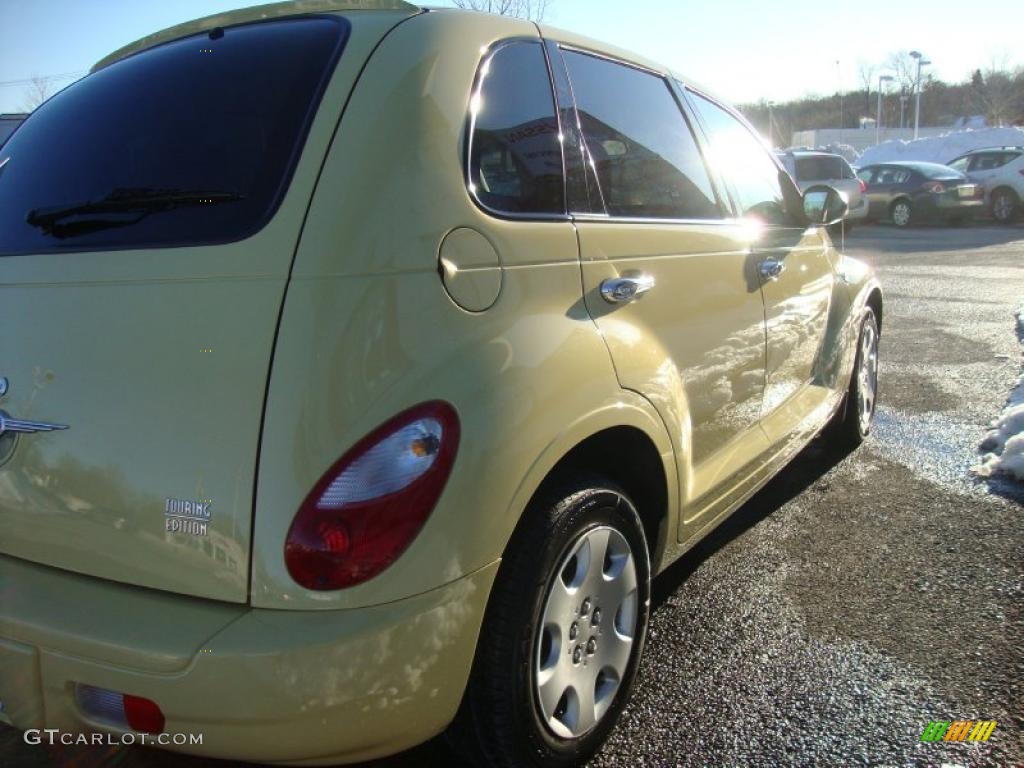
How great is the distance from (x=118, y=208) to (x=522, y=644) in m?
1.34

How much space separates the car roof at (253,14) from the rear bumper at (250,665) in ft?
4.70

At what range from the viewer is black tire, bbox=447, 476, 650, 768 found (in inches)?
73.3

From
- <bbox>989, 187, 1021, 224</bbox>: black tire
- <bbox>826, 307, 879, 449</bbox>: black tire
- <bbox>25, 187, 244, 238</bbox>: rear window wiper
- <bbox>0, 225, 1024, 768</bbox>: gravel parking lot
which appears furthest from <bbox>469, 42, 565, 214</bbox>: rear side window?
<bbox>989, 187, 1021, 224</bbox>: black tire

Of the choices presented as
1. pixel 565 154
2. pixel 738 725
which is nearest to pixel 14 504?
pixel 565 154

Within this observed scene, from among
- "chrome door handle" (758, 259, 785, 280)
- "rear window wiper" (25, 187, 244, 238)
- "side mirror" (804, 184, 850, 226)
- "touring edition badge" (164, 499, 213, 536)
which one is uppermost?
"rear window wiper" (25, 187, 244, 238)

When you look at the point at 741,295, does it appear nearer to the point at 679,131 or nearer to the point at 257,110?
the point at 679,131

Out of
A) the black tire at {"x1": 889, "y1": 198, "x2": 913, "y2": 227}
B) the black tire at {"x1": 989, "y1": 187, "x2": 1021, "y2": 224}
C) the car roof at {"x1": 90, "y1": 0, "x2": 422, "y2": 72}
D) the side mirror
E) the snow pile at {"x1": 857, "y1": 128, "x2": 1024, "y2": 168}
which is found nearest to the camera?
the car roof at {"x1": 90, "y1": 0, "x2": 422, "y2": 72}

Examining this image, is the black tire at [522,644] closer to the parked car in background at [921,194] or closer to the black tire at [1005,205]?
the parked car in background at [921,194]

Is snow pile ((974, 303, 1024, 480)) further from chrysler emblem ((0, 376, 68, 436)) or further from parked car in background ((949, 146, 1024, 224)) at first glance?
parked car in background ((949, 146, 1024, 224))

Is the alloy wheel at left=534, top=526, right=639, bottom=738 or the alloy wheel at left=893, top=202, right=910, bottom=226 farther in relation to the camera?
the alloy wheel at left=893, top=202, right=910, bottom=226

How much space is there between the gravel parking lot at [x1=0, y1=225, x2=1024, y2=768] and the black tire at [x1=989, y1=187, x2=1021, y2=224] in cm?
1620

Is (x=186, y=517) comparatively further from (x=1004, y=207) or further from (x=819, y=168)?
(x=1004, y=207)

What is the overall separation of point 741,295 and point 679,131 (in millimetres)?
599

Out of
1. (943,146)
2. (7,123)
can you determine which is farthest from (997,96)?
(7,123)
